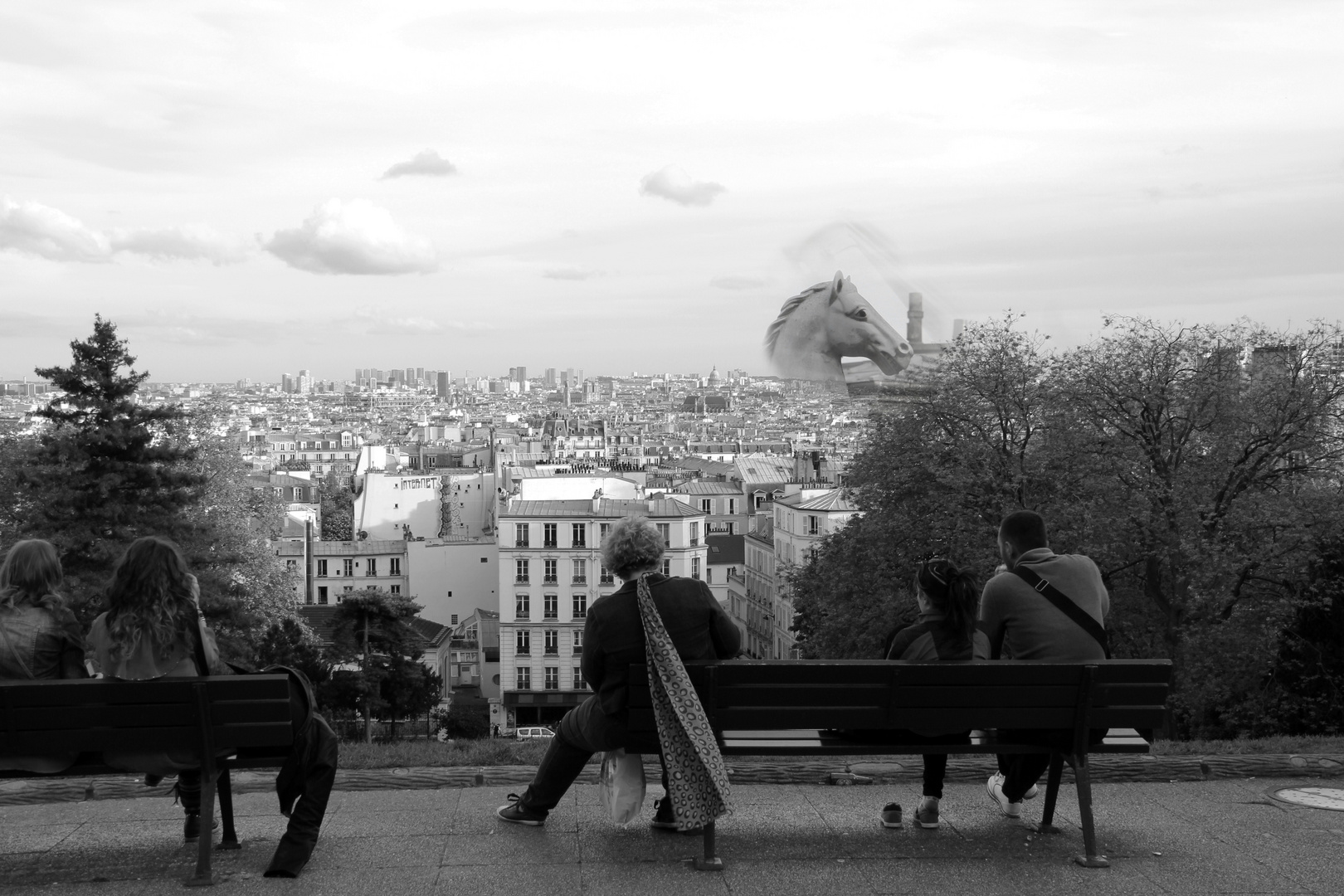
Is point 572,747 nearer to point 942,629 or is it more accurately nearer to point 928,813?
point 928,813

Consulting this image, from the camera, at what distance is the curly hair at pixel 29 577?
20.3 feet

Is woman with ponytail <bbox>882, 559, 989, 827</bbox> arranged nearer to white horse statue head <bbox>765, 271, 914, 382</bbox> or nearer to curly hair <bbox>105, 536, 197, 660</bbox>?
curly hair <bbox>105, 536, 197, 660</bbox>

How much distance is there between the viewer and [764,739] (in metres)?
6.71

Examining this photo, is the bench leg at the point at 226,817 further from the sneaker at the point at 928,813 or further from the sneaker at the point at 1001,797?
the sneaker at the point at 1001,797

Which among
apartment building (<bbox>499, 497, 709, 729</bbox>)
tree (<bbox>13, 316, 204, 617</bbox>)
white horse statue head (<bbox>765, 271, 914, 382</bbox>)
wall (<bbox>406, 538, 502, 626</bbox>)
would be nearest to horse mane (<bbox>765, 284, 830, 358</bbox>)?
white horse statue head (<bbox>765, 271, 914, 382</bbox>)

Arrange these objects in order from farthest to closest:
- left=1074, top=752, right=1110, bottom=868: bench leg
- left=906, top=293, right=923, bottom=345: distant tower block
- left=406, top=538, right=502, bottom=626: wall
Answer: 1. left=406, top=538, right=502, bottom=626: wall
2. left=906, top=293, right=923, bottom=345: distant tower block
3. left=1074, top=752, right=1110, bottom=868: bench leg

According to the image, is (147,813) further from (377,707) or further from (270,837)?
(377,707)

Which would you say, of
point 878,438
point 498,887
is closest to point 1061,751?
point 498,887

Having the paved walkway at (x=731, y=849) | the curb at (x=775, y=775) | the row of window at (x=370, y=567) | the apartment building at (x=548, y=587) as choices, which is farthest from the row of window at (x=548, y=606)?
the paved walkway at (x=731, y=849)

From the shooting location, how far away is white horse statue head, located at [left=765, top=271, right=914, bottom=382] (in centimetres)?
3731

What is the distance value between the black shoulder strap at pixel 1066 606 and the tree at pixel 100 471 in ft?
87.9

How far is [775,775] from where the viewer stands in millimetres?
7926

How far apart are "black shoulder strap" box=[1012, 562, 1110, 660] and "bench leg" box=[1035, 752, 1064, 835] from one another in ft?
2.05

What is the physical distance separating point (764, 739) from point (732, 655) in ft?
1.60
